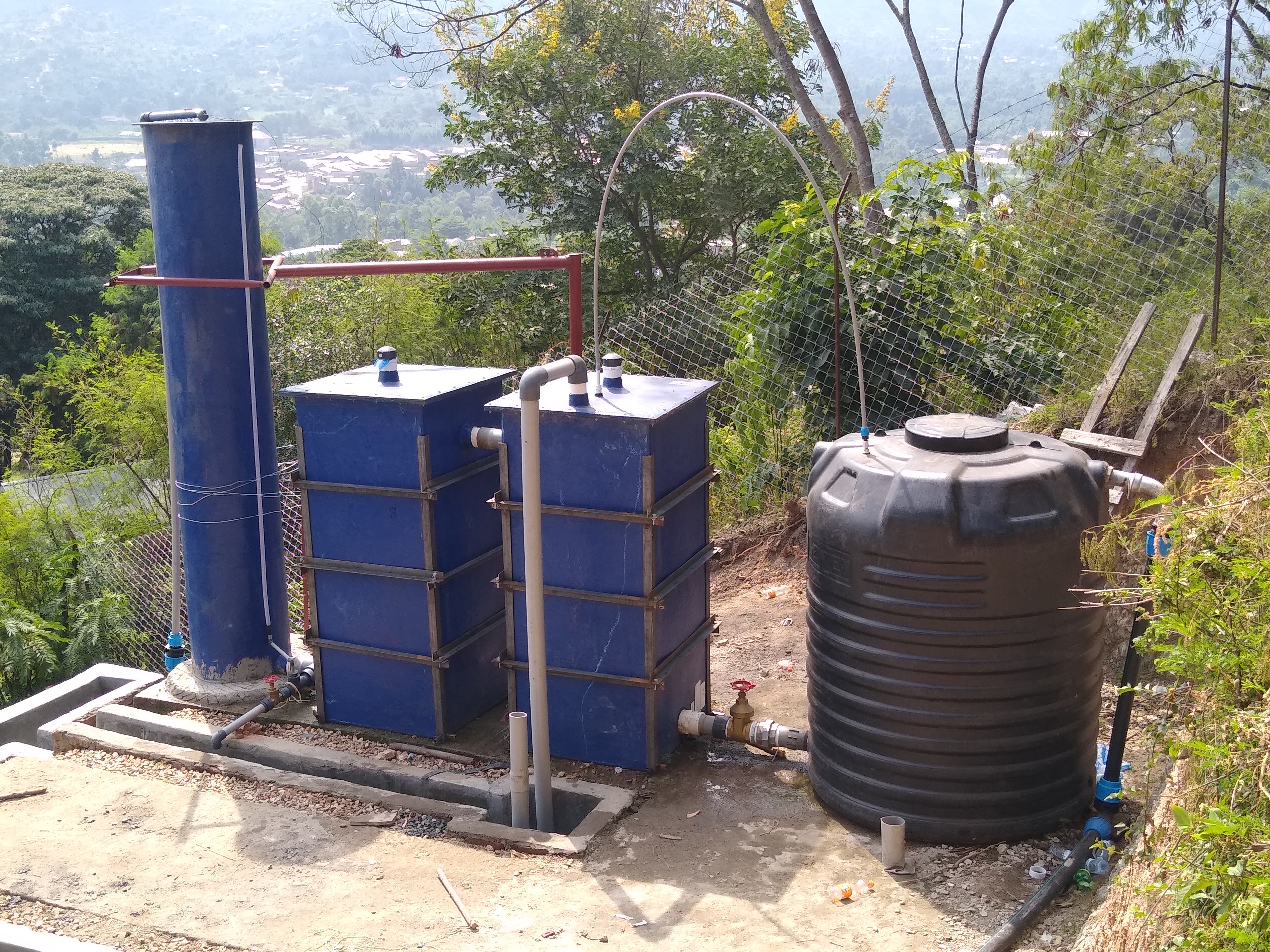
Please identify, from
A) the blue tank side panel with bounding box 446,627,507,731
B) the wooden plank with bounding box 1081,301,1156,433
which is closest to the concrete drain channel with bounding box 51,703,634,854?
the blue tank side panel with bounding box 446,627,507,731

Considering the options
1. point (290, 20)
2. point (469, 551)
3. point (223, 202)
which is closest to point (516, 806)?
point (469, 551)

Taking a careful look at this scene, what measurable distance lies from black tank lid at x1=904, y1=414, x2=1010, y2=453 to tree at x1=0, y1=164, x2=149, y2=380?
88.7 feet

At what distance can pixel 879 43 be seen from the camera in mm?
83938

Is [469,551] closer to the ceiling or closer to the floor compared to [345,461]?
closer to the floor

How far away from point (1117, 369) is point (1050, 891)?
12.8 feet

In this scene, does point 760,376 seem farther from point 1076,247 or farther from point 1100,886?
point 1100,886

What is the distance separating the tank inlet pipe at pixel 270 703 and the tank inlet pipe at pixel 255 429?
147mm

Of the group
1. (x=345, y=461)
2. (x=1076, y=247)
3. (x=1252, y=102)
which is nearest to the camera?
(x=345, y=461)

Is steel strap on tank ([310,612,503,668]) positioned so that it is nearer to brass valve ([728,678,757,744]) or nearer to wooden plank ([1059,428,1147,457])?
brass valve ([728,678,757,744])

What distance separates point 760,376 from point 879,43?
3252 inches

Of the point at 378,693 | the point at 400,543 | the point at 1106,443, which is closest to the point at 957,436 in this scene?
the point at 1106,443

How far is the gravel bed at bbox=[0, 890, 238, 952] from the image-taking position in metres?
4.55

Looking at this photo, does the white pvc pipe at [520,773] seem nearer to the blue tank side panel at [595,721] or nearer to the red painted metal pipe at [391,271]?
the blue tank side panel at [595,721]

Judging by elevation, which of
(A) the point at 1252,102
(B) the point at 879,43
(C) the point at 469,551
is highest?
(B) the point at 879,43
